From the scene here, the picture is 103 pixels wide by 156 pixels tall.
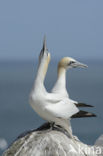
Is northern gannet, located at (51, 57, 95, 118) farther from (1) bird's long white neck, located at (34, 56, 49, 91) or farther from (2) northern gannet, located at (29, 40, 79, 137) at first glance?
(1) bird's long white neck, located at (34, 56, 49, 91)

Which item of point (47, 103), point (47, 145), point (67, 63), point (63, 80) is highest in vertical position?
point (67, 63)

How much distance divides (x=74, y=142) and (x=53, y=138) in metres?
0.55

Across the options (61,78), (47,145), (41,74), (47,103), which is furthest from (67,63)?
(47,145)

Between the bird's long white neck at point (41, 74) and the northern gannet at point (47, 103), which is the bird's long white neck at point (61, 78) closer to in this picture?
the northern gannet at point (47, 103)

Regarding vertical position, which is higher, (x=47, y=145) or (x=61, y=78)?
(x=61, y=78)

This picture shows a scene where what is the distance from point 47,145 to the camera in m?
10.6

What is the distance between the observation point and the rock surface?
10.5 metres

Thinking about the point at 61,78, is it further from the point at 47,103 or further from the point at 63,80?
the point at 47,103

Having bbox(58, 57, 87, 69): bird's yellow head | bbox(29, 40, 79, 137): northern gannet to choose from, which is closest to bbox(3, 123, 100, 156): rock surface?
bbox(29, 40, 79, 137): northern gannet

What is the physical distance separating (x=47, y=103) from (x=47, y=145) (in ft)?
2.53

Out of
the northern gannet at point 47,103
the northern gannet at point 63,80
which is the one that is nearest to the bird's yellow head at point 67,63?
the northern gannet at point 63,80

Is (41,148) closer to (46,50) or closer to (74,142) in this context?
(74,142)

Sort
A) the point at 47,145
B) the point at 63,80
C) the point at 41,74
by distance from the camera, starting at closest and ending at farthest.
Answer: the point at 47,145 → the point at 41,74 → the point at 63,80

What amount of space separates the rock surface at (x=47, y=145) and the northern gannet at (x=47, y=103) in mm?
253
